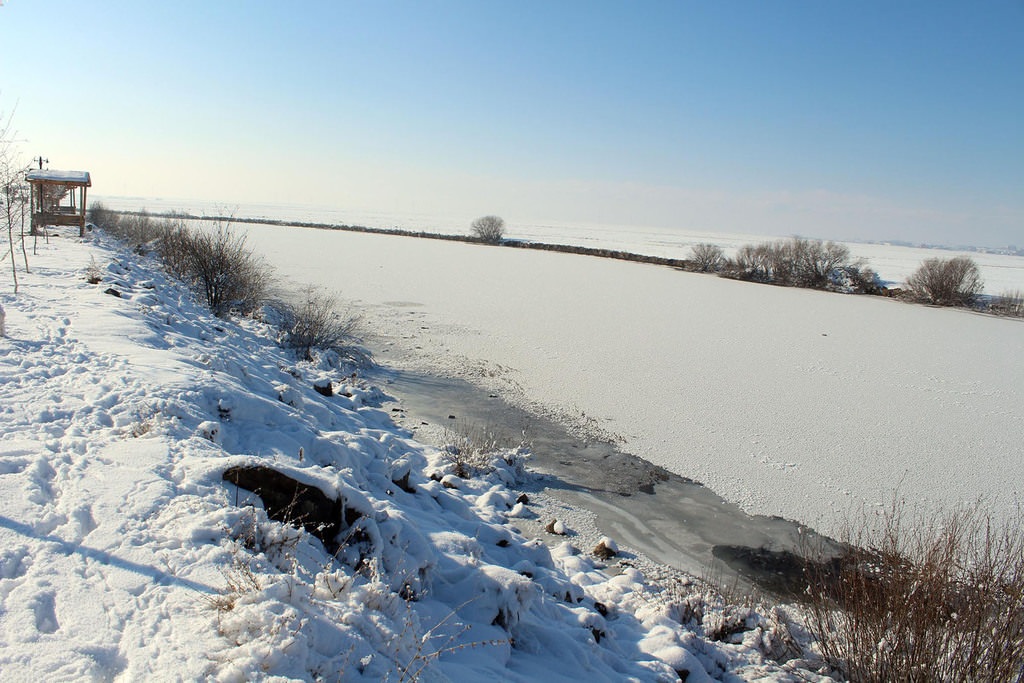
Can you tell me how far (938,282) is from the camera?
26031mm

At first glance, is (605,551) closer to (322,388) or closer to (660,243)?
(322,388)

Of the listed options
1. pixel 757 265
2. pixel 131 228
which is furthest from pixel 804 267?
pixel 131 228

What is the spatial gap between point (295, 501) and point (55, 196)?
20.2 metres

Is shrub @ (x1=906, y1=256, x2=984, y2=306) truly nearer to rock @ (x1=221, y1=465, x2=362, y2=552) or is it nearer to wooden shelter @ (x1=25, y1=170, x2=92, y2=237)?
rock @ (x1=221, y1=465, x2=362, y2=552)

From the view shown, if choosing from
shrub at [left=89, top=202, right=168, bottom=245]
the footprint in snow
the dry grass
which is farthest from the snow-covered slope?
the dry grass

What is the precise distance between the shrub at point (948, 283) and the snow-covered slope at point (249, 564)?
27.6 meters

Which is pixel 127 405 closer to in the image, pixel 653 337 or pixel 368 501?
pixel 368 501

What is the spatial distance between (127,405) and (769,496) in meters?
5.99

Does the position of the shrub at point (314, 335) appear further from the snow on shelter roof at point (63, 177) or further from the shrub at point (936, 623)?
Answer: the snow on shelter roof at point (63, 177)

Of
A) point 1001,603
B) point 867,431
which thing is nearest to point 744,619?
point 1001,603

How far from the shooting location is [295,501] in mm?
3086

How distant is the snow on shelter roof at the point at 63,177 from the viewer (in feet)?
52.2

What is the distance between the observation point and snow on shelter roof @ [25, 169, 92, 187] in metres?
15.9

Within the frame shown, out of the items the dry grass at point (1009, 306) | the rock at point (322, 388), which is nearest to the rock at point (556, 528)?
the rock at point (322, 388)
